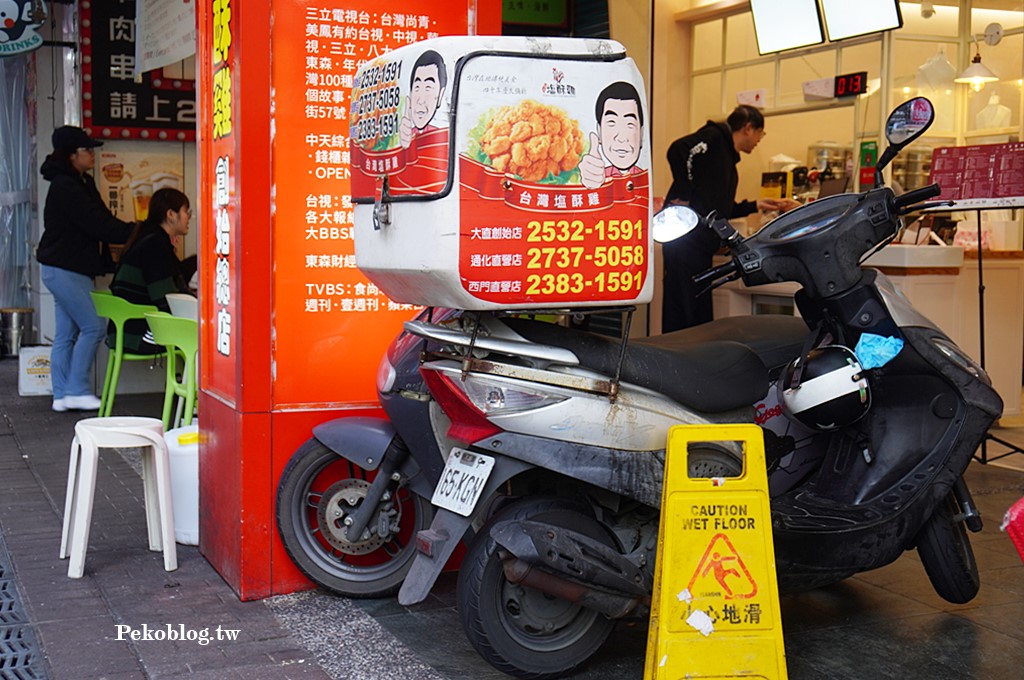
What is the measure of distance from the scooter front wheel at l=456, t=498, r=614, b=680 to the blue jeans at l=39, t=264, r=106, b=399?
6508mm

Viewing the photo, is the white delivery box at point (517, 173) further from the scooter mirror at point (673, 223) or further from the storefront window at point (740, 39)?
the storefront window at point (740, 39)

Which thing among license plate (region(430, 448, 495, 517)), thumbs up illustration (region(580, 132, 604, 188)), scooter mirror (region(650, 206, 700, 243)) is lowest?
license plate (region(430, 448, 495, 517))

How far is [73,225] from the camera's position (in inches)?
374

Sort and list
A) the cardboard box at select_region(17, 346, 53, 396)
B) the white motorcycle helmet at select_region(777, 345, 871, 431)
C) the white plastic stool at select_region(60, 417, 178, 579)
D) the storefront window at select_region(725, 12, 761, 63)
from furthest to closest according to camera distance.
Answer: the storefront window at select_region(725, 12, 761, 63)
the cardboard box at select_region(17, 346, 53, 396)
the white plastic stool at select_region(60, 417, 178, 579)
the white motorcycle helmet at select_region(777, 345, 871, 431)

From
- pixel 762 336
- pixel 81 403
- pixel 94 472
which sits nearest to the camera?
pixel 762 336

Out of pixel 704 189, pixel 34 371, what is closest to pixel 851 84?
pixel 704 189

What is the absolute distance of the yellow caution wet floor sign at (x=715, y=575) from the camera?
11.9 feet

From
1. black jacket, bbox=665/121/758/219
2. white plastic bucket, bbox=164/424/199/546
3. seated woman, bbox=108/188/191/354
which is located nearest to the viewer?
white plastic bucket, bbox=164/424/199/546

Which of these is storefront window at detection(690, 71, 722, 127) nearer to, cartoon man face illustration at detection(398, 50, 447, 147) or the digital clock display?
the digital clock display

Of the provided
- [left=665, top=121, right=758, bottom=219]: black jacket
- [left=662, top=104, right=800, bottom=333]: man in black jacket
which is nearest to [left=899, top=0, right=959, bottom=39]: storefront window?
[left=662, top=104, right=800, bottom=333]: man in black jacket

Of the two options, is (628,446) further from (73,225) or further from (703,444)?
(73,225)

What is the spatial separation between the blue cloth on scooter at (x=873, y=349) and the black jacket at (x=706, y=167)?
462 cm

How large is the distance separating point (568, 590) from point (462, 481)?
0.49m

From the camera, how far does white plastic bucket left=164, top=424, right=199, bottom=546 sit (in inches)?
223
